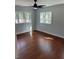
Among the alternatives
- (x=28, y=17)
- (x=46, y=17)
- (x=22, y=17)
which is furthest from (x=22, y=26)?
(x=46, y=17)

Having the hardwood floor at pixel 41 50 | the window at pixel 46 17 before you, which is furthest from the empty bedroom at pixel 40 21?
the hardwood floor at pixel 41 50

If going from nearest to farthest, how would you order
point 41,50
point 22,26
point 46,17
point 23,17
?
point 41,50 < point 22,26 < point 23,17 < point 46,17

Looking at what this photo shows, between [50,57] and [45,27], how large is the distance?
6.08 metres

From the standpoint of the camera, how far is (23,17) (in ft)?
31.4

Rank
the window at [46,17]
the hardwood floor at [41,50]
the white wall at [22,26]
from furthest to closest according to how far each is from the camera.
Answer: the window at [46,17]
the white wall at [22,26]
the hardwood floor at [41,50]

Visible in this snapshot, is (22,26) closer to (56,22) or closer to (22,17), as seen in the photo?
(22,17)

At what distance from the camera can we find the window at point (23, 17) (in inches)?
346

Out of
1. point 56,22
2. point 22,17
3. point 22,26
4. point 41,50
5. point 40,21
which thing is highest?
point 22,17

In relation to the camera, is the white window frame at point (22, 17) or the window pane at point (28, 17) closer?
the white window frame at point (22, 17)

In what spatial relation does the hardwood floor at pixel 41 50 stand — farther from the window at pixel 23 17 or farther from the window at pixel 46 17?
the window at pixel 46 17

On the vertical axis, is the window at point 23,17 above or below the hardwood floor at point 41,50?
above
